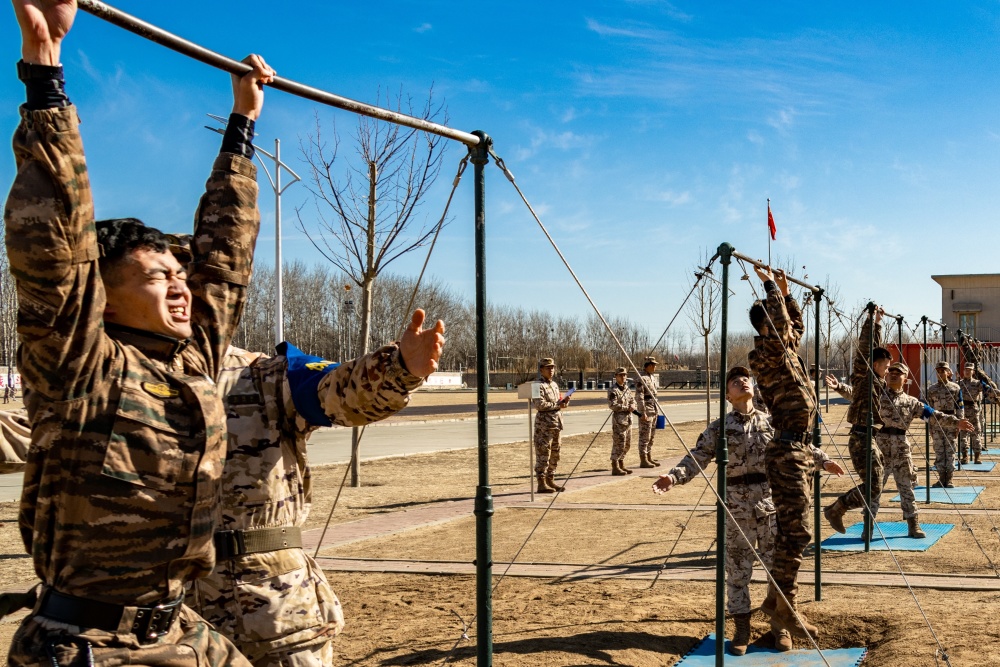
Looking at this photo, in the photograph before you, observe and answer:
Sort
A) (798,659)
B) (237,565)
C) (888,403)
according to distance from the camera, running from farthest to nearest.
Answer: (888,403) < (798,659) < (237,565)

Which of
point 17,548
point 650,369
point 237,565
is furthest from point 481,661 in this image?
point 650,369

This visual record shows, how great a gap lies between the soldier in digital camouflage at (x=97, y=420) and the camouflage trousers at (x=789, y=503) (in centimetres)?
493

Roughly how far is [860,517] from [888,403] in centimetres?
225

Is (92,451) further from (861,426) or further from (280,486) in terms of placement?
(861,426)

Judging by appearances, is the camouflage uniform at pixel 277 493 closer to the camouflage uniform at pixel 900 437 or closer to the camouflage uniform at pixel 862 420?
the camouflage uniform at pixel 862 420

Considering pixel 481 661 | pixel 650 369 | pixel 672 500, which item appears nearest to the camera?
pixel 481 661

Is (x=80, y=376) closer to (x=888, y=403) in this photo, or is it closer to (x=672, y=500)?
(x=888, y=403)

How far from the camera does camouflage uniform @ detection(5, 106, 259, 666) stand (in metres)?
2.24

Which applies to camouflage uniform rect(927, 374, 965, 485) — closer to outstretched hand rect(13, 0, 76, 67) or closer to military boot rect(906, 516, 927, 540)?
military boot rect(906, 516, 927, 540)

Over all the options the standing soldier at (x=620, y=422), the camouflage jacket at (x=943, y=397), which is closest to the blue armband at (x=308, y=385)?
the standing soldier at (x=620, y=422)

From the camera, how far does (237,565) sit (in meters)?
2.95

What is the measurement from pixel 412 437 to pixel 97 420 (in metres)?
22.9

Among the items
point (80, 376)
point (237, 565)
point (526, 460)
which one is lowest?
point (526, 460)

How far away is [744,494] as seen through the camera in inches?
261
